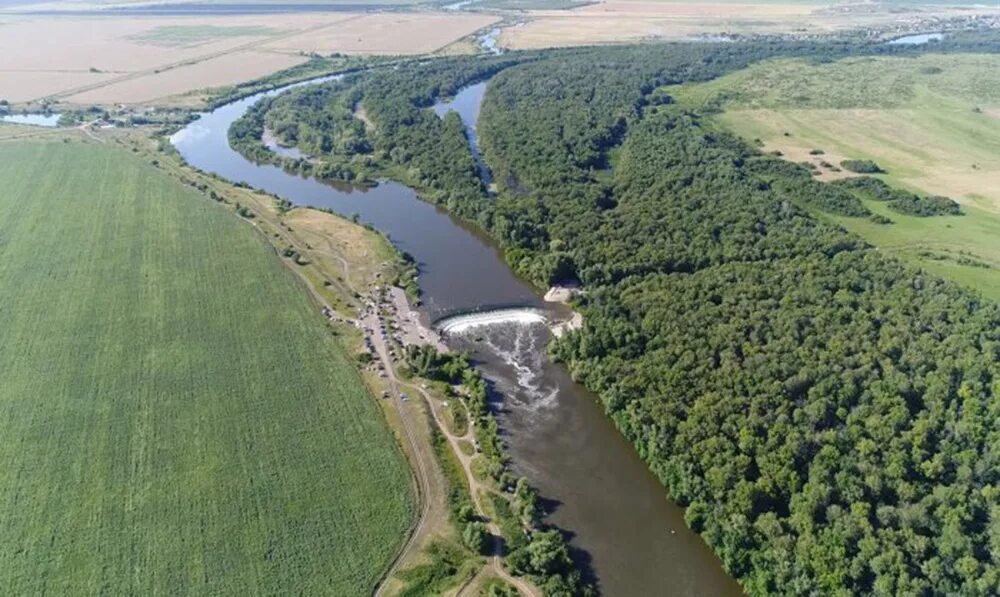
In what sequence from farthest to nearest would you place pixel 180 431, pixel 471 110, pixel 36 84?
pixel 36 84 < pixel 471 110 < pixel 180 431

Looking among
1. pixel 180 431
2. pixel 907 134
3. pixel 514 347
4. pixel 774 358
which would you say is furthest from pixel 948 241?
pixel 180 431

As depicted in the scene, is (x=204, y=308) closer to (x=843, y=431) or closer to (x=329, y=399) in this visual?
(x=329, y=399)

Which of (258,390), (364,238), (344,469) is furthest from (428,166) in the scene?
(344,469)

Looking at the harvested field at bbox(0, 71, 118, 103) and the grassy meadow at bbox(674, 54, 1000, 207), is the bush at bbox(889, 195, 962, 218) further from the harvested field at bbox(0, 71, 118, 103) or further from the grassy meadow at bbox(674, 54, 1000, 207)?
the harvested field at bbox(0, 71, 118, 103)

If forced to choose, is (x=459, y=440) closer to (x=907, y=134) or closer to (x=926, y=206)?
(x=926, y=206)

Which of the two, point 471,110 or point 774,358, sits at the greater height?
point 471,110
